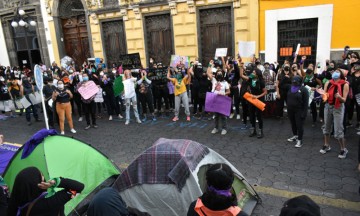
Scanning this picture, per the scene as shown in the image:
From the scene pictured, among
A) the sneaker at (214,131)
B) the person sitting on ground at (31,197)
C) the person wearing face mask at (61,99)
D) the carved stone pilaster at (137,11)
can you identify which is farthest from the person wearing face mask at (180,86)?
the carved stone pilaster at (137,11)

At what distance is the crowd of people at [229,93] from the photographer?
6938mm

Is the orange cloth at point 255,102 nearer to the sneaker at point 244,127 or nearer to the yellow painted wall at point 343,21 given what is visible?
the sneaker at point 244,127

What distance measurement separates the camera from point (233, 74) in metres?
9.81

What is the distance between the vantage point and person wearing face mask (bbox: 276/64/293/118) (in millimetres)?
8516

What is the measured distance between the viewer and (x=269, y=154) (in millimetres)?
6938

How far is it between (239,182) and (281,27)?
32.9 ft

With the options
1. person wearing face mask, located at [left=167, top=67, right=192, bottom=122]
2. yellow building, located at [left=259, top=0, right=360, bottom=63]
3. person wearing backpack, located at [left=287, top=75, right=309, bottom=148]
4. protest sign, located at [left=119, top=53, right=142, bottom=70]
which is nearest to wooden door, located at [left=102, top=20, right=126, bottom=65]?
protest sign, located at [left=119, top=53, right=142, bottom=70]

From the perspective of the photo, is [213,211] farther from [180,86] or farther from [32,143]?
[180,86]

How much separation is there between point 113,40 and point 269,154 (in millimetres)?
13160

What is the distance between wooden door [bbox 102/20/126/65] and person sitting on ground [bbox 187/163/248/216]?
15380 millimetres

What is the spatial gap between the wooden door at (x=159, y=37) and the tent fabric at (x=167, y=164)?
39.2ft

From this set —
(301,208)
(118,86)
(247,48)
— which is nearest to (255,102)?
(247,48)

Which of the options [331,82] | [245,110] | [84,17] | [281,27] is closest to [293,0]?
[281,27]

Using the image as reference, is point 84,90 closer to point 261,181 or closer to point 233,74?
point 233,74
